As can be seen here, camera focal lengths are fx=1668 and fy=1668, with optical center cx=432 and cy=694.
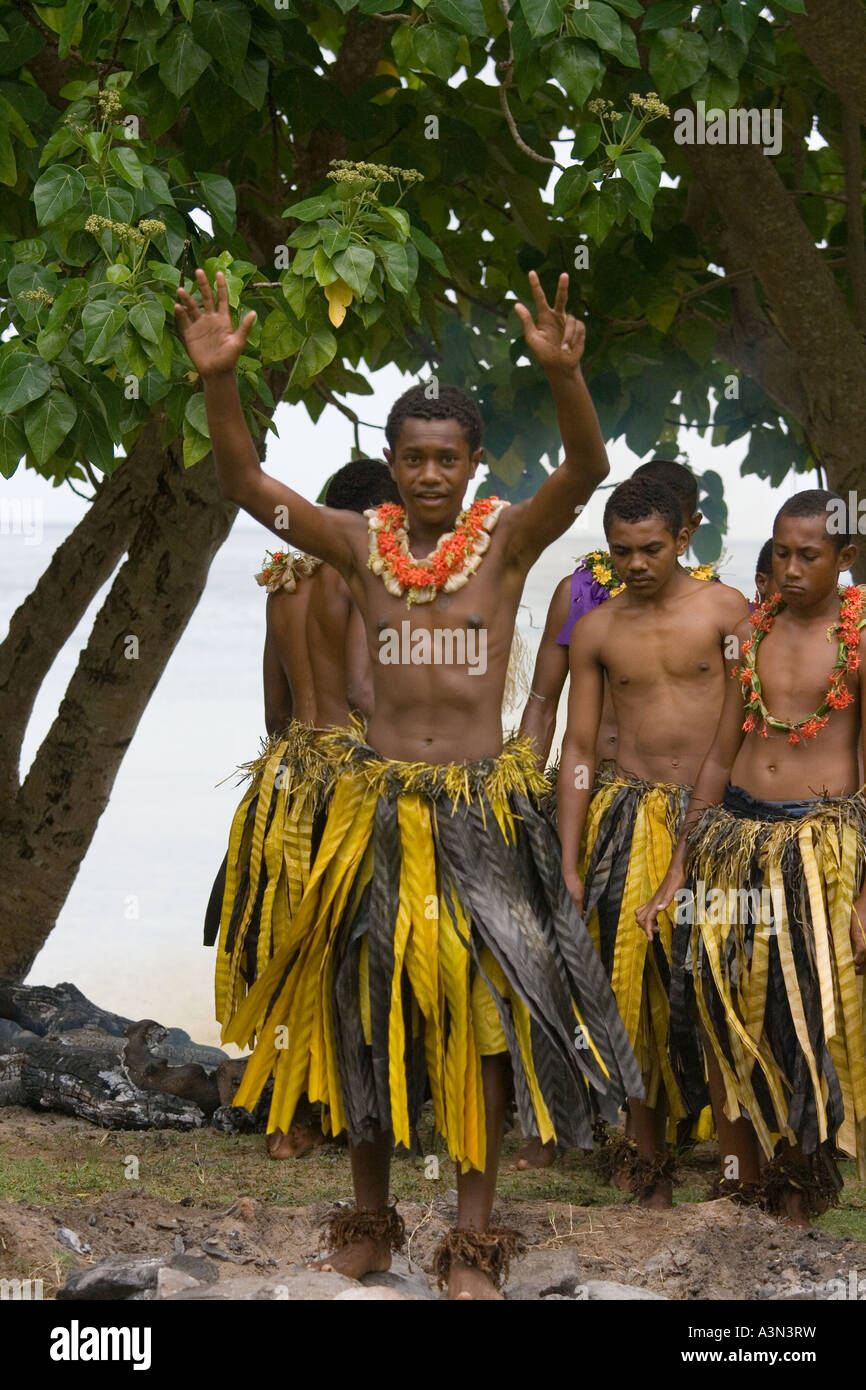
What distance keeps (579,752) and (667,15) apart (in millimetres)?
1706

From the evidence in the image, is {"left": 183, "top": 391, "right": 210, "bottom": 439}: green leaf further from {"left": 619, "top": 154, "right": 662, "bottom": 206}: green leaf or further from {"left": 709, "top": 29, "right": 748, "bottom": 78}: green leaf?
{"left": 709, "top": 29, "right": 748, "bottom": 78}: green leaf

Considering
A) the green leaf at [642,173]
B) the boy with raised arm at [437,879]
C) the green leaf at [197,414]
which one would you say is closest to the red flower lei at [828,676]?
the boy with raised arm at [437,879]

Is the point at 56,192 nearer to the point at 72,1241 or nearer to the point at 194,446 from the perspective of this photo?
the point at 194,446

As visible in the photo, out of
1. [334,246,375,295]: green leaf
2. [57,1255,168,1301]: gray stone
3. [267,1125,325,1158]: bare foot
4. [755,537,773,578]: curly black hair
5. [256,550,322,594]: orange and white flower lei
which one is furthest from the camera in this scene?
[256,550,322,594]: orange and white flower lei

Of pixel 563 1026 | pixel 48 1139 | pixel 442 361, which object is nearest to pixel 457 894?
pixel 563 1026

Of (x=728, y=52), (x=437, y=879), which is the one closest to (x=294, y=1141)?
(x=437, y=879)

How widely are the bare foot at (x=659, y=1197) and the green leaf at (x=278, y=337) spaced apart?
1941mm

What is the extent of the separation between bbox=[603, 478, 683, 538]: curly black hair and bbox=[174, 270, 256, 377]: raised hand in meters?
1.08

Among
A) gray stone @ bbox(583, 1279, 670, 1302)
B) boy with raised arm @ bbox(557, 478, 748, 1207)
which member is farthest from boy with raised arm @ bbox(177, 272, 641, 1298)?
boy with raised arm @ bbox(557, 478, 748, 1207)

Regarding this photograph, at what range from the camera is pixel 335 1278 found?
113 inches

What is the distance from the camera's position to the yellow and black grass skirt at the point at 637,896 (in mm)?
3684

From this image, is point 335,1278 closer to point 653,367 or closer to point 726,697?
point 726,697

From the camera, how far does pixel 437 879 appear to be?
2980 millimetres

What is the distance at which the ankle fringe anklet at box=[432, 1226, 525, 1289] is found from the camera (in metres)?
2.84
